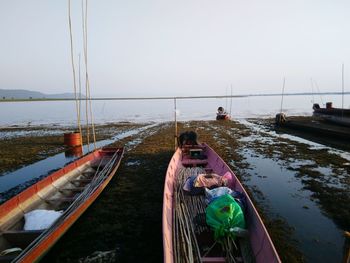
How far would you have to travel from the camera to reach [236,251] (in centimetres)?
518

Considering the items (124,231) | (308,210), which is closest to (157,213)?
(124,231)

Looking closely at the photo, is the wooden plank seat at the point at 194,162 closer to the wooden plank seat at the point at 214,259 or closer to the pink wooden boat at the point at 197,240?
the pink wooden boat at the point at 197,240

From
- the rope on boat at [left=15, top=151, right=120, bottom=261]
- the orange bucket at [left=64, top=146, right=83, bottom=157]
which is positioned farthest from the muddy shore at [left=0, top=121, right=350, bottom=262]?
the orange bucket at [left=64, top=146, right=83, bottom=157]

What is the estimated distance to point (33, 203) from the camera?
7.44 metres

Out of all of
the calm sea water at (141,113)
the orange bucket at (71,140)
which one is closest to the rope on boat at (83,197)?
the calm sea water at (141,113)

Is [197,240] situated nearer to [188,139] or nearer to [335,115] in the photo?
[188,139]

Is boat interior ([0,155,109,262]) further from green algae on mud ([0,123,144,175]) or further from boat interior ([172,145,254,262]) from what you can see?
green algae on mud ([0,123,144,175])

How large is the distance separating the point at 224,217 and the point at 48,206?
546cm

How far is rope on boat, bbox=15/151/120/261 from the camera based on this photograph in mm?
5434

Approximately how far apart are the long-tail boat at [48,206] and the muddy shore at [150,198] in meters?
0.58

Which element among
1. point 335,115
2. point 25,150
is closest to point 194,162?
point 25,150

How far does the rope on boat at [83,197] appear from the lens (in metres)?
5.43

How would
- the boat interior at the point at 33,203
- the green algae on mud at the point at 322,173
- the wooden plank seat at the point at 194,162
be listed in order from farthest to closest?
the wooden plank seat at the point at 194,162 < the green algae on mud at the point at 322,173 < the boat interior at the point at 33,203

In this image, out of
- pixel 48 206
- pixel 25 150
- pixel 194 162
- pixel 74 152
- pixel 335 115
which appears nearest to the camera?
pixel 48 206
